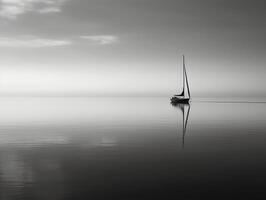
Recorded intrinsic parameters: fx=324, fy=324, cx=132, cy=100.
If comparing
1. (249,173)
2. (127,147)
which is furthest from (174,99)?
(249,173)

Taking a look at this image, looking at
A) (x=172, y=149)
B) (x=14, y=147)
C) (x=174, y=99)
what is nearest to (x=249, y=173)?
(x=172, y=149)

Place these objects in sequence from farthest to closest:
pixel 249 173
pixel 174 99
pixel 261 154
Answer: pixel 174 99 → pixel 261 154 → pixel 249 173

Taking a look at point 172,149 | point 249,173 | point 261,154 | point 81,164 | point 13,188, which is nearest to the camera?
point 13,188

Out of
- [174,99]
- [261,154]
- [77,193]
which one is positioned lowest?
[77,193]

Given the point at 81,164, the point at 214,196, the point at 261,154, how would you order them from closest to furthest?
1. the point at 214,196
2. the point at 81,164
3. the point at 261,154

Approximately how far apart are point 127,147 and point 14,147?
11961 millimetres

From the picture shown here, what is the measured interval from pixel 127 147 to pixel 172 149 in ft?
16.0

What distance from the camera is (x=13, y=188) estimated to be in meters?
18.4

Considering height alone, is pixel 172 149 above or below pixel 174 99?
below

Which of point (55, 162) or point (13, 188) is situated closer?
point (13, 188)

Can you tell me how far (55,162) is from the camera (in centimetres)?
2611

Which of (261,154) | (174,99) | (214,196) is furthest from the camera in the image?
(174,99)

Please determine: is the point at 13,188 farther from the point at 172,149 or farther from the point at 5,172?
the point at 172,149

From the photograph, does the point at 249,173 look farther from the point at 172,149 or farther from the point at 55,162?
the point at 55,162
